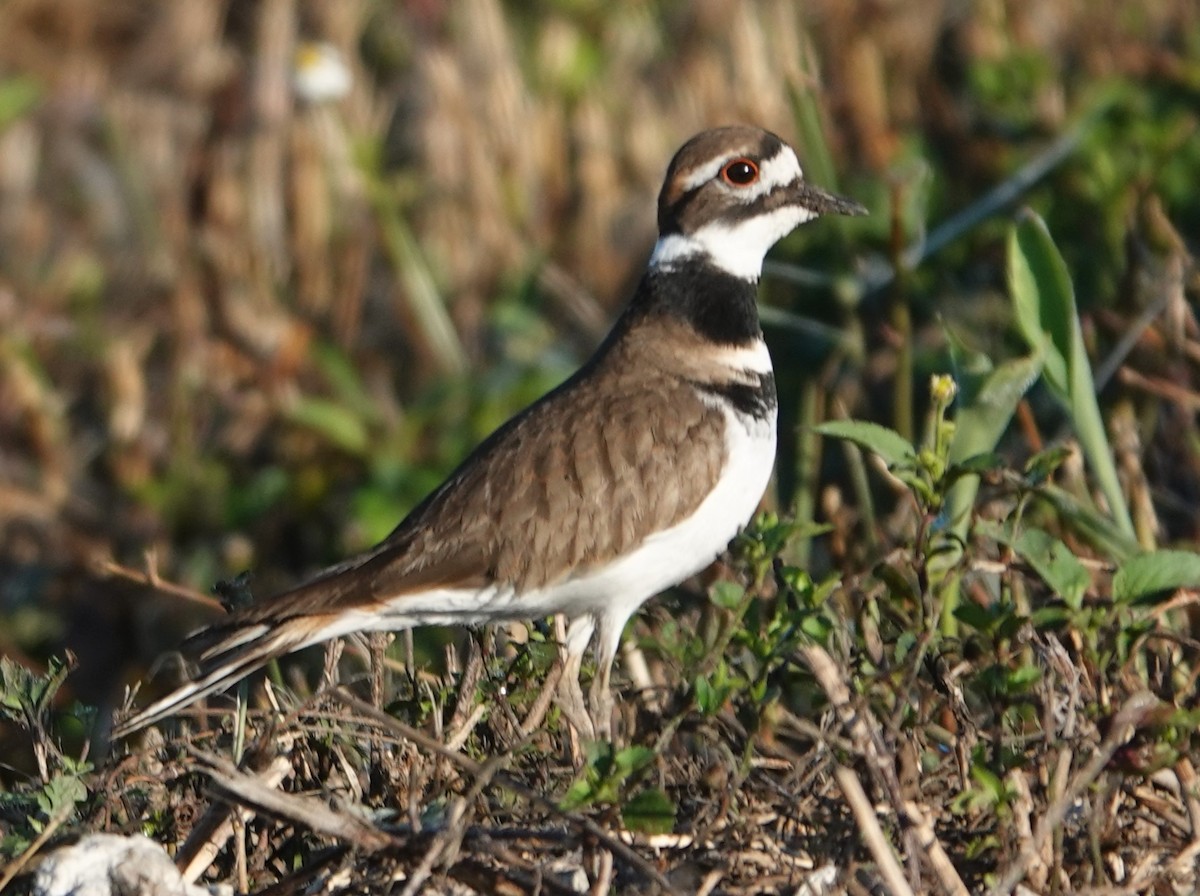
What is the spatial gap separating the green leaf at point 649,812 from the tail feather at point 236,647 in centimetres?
113

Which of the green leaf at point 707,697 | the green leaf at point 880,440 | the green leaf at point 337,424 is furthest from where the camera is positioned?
the green leaf at point 337,424

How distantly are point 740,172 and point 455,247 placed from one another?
4086mm

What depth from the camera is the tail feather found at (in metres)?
4.18

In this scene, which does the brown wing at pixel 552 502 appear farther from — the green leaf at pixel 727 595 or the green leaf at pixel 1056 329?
the green leaf at pixel 1056 329

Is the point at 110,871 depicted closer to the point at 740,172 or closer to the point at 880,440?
the point at 880,440

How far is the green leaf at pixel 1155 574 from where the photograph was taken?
11.8ft

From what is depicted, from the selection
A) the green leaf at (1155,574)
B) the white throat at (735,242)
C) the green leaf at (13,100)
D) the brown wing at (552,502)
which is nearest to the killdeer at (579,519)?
the brown wing at (552,502)

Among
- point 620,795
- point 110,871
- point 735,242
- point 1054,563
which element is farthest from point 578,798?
point 735,242

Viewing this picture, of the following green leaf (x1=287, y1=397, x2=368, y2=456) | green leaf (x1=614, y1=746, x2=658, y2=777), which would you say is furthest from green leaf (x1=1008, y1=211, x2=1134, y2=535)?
green leaf (x1=287, y1=397, x2=368, y2=456)

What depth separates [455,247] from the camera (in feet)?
29.2

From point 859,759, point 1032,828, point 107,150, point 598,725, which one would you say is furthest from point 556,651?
point 107,150

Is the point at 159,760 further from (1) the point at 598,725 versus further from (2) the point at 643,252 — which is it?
(2) the point at 643,252

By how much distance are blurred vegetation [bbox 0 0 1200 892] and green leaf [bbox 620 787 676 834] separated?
153 centimetres

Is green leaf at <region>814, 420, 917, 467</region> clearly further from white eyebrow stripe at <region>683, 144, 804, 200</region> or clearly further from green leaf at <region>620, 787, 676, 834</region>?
white eyebrow stripe at <region>683, 144, 804, 200</region>
